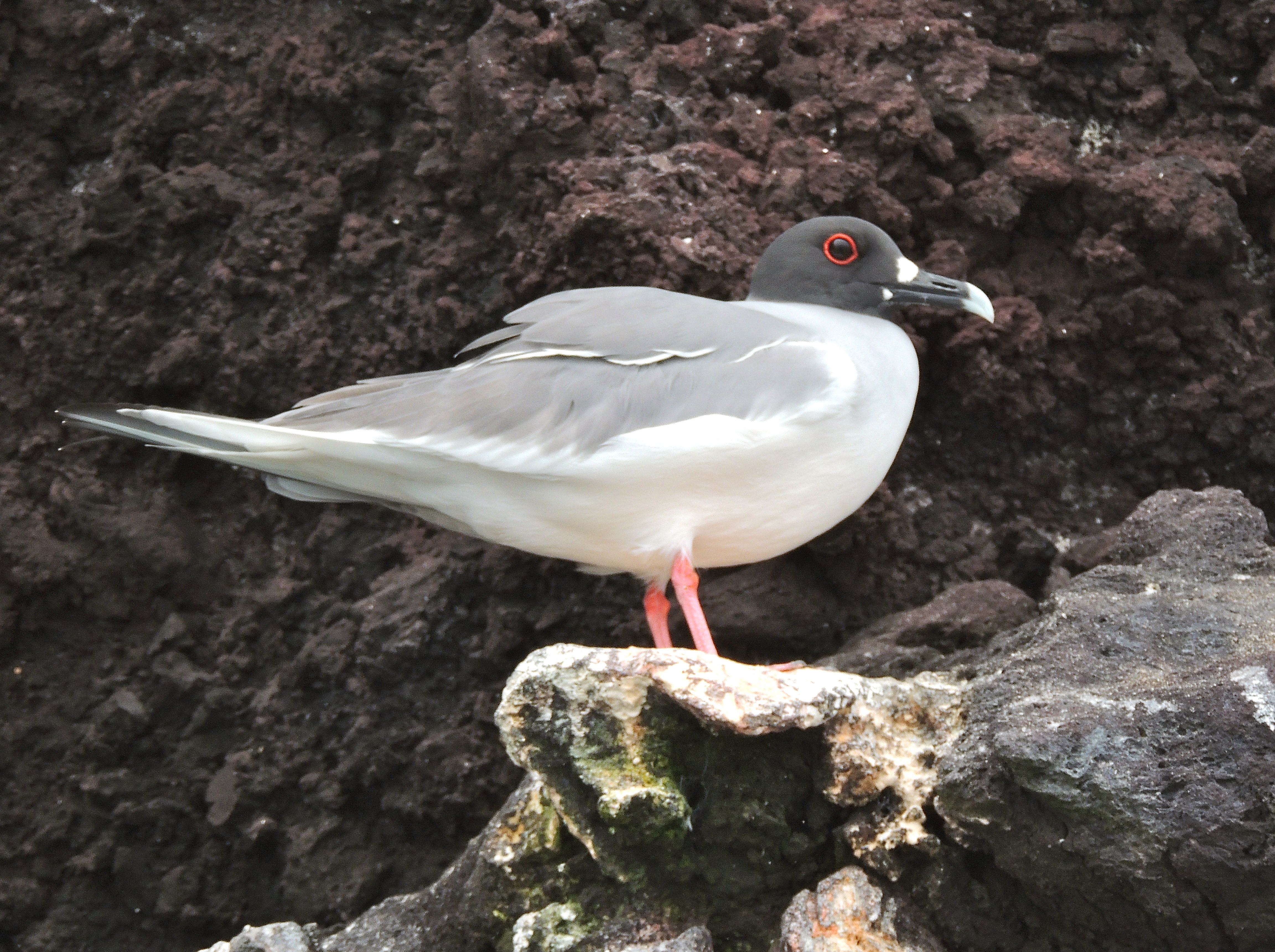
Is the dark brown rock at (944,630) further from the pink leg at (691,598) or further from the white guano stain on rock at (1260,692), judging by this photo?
the white guano stain on rock at (1260,692)

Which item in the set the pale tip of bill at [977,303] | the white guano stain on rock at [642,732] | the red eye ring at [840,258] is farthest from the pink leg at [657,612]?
the pale tip of bill at [977,303]

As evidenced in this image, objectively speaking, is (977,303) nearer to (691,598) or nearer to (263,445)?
(691,598)

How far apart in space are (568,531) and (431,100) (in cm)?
196

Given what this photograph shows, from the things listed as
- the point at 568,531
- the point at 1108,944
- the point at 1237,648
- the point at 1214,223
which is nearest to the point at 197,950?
the point at 568,531

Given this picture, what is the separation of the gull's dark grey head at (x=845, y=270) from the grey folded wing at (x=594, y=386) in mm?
356

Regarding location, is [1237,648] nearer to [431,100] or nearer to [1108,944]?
[1108,944]

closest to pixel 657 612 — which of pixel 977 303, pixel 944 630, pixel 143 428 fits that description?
pixel 944 630

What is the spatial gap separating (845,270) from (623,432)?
1.03m

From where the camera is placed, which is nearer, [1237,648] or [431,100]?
[1237,648]

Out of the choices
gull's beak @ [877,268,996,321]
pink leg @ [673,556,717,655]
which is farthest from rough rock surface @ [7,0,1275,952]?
pink leg @ [673,556,717,655]

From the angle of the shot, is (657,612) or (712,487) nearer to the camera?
(712,487)

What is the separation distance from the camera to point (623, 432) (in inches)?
137

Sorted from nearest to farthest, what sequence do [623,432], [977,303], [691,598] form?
[623,432]
[691,598]
[977,303]

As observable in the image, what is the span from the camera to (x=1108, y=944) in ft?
9.00
